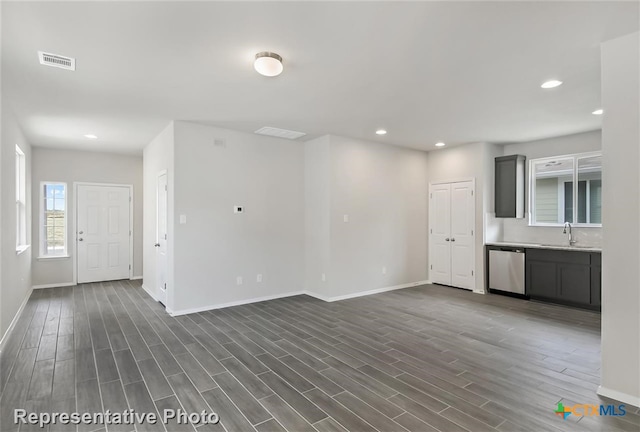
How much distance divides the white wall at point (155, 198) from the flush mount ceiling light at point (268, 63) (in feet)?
8.41

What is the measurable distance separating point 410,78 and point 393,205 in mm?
3446

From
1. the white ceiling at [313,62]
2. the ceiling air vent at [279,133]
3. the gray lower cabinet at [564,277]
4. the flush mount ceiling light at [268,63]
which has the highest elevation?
the ceiling air vent at [279,133]

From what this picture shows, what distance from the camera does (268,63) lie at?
107 inches

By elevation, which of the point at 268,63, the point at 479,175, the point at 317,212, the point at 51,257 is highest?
the point at 268,63

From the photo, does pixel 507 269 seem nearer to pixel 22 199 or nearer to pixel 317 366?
pixel 317 366

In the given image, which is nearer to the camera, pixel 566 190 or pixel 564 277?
pixel 564 277

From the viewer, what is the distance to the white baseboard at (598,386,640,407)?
2461 mm

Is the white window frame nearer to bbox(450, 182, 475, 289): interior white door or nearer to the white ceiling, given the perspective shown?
the white ceiling

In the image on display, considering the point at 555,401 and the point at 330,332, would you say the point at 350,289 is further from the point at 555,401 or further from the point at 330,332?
the point at 555,401

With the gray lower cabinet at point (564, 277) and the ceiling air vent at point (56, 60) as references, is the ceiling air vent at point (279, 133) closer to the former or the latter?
the ceiling air vent at point (56, 60)

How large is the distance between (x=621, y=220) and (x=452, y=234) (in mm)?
4072

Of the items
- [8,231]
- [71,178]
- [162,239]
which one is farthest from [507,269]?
[71,178]

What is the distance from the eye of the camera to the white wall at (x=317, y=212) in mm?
5551

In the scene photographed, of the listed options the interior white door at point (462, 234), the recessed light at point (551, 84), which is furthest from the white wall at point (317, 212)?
the recessed light at point (551, 84)
